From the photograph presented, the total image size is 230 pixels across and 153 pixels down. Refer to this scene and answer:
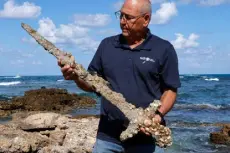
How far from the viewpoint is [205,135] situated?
1738 cm

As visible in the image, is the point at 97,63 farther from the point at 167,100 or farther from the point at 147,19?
the point at 167,100

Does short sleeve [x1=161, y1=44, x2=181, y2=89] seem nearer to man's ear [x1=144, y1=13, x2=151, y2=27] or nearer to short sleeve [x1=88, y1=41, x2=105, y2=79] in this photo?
man's ear [x1=144, y1=13, x2=151, y2=27]

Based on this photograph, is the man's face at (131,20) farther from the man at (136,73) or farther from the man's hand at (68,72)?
the man's hand at (68,72)

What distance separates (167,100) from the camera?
4348mm

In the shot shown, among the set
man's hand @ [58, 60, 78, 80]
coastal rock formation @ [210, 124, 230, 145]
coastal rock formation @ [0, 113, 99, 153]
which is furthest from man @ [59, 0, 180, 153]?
coastal rock formation @ [210, 124, 230, 145]

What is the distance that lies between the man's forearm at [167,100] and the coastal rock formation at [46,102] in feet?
70.7

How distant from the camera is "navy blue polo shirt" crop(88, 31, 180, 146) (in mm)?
4320

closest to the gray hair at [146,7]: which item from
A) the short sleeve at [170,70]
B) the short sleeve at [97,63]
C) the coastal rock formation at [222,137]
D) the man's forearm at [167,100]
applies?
the short sleeve at [170,70]

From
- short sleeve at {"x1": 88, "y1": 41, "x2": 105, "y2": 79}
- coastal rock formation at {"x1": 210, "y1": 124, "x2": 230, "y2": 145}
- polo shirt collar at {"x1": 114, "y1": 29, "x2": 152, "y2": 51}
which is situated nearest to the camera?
polo shirt collar at {"x1": 114, "y1": 29, "x2": 152, "y2": 51}

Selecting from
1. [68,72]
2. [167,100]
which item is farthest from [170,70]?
[68,72]

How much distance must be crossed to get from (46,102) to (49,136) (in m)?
18.1

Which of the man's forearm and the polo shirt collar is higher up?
the polo shirt collar

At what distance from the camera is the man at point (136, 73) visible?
4.31 meters

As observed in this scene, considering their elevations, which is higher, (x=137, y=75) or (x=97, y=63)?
(x=97, y=63)
